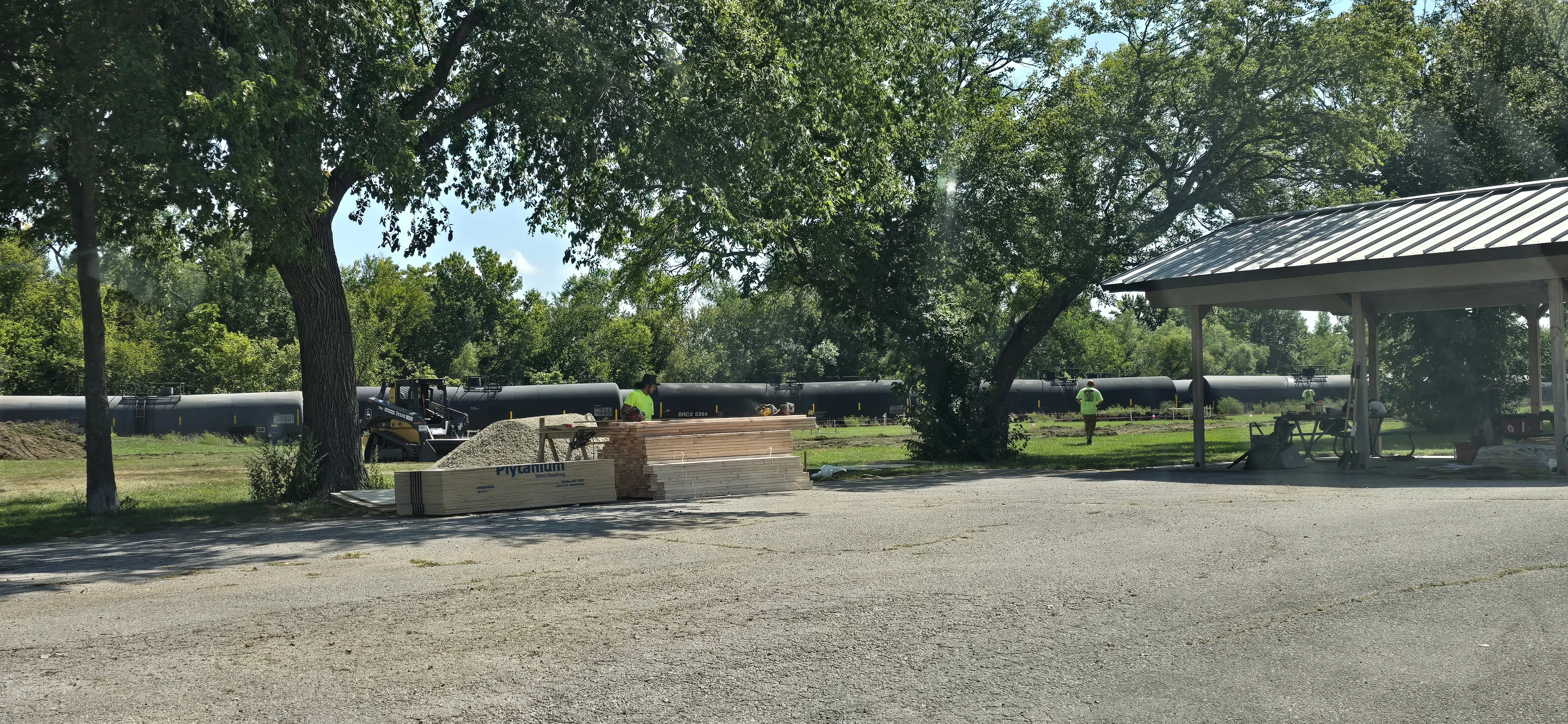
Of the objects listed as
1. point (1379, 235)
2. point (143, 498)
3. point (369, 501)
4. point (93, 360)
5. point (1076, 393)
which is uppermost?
point (1379, 235)

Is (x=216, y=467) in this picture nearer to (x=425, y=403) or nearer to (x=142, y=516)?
(x=425, y=403)

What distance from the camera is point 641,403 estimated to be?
16.9m

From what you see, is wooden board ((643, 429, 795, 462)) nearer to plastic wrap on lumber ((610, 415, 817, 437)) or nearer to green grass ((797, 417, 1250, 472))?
plastic wrap on lumber ((610, 415, 817, 437))

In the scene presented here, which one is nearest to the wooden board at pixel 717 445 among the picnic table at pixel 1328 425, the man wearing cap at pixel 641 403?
the man wearing cap at pixel 641 403

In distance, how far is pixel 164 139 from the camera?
11.3 m

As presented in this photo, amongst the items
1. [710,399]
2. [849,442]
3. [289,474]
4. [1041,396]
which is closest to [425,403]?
[849,442]

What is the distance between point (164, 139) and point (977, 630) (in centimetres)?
948

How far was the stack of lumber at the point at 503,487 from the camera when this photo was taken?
1405 centimetres

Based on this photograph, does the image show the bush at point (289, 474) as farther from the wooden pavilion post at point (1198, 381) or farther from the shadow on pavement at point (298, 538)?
the wooden pavilion post at point (1198, 381)

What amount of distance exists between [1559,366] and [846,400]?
3441 cm

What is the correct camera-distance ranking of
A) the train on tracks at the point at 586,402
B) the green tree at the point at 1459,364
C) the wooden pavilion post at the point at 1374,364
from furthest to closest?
the train on tracks at the point at 586,402
the green tree at the point at 1459,364
the wooden pavilion post at the point at 1374,364

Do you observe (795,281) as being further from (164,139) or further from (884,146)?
(164,139)

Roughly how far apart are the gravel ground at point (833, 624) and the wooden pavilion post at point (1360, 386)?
5.97 meters

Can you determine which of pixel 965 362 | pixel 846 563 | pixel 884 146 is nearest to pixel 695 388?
pixel 965 362
